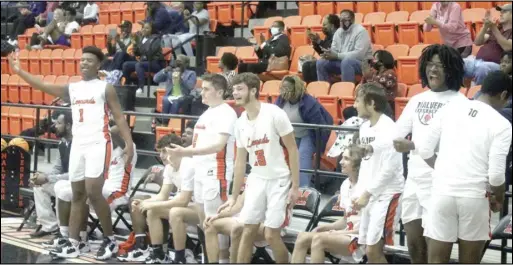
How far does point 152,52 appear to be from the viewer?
13.9m

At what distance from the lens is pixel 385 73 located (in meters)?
9.57

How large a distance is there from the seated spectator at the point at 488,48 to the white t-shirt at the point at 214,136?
9.41 feet

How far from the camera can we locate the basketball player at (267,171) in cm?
702

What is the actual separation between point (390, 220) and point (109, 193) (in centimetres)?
343

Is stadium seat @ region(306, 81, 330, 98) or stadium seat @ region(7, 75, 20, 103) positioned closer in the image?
stadium seat @ region(306, 81, 330, 98)

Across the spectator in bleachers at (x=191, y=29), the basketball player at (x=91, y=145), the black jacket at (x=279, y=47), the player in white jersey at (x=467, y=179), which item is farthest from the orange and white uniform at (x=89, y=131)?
the spectator in bleachers at (x=191, y=29)

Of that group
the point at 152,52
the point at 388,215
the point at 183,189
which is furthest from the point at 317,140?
the point at 152,52

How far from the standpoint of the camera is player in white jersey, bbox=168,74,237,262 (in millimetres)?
7684

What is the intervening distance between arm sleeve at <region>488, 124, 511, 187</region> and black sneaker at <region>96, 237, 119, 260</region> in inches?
174

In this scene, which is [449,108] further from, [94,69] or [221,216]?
[94,69]

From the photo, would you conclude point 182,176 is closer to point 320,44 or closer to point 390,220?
point 390,220

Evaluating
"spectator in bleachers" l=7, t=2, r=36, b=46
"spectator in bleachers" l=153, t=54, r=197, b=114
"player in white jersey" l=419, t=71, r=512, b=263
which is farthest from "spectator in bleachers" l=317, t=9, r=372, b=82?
"spectator in bleachers" l=7, t=2, r=36, b=46

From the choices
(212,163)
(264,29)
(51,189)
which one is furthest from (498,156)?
(264,29)

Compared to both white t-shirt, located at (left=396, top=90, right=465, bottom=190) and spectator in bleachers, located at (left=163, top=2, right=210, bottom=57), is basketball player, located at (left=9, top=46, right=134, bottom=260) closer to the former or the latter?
white t-shirt, located at (left=396, top=90, right=465, bottom=190)
